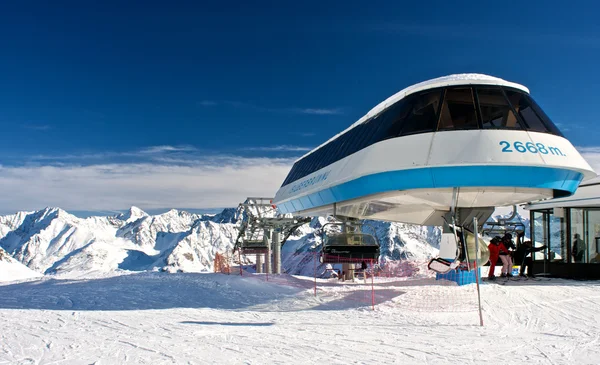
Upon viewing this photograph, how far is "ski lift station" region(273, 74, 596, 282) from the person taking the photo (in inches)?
528

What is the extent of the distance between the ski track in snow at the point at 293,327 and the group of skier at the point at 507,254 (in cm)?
261

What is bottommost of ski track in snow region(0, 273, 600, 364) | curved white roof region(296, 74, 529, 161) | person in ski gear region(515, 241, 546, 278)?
ski track in snow region(0, 273, 600, 364)

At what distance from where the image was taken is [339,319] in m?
12.5

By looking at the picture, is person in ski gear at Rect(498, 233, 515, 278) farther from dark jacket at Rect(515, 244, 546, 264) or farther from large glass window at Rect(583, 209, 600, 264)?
large glass window at Rect(583, 209, 600, 264)

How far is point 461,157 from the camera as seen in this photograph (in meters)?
13.4

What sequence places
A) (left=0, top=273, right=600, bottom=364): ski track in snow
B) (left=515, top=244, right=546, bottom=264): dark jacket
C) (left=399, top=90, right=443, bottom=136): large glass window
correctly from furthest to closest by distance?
(left=515, top=244, right=546, bottom=264): dark jacket → (left=399, top=90, right=443, bottom=136): large glass window → (left=0, top=273, right=600, bottom=364): ski track in snow

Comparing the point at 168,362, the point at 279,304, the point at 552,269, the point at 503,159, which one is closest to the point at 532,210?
the point at 552,269

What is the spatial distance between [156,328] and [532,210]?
17.6 meters

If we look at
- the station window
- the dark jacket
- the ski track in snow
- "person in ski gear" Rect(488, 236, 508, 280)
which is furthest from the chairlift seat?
the dark jacket

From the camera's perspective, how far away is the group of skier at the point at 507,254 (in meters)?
20.7

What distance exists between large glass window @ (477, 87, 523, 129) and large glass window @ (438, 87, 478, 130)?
0.24 meters

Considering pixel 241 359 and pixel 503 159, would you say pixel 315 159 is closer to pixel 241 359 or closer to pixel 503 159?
Result: pixel 503 159

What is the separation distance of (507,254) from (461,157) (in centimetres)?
981

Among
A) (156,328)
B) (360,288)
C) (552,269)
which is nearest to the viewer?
(156,328)
